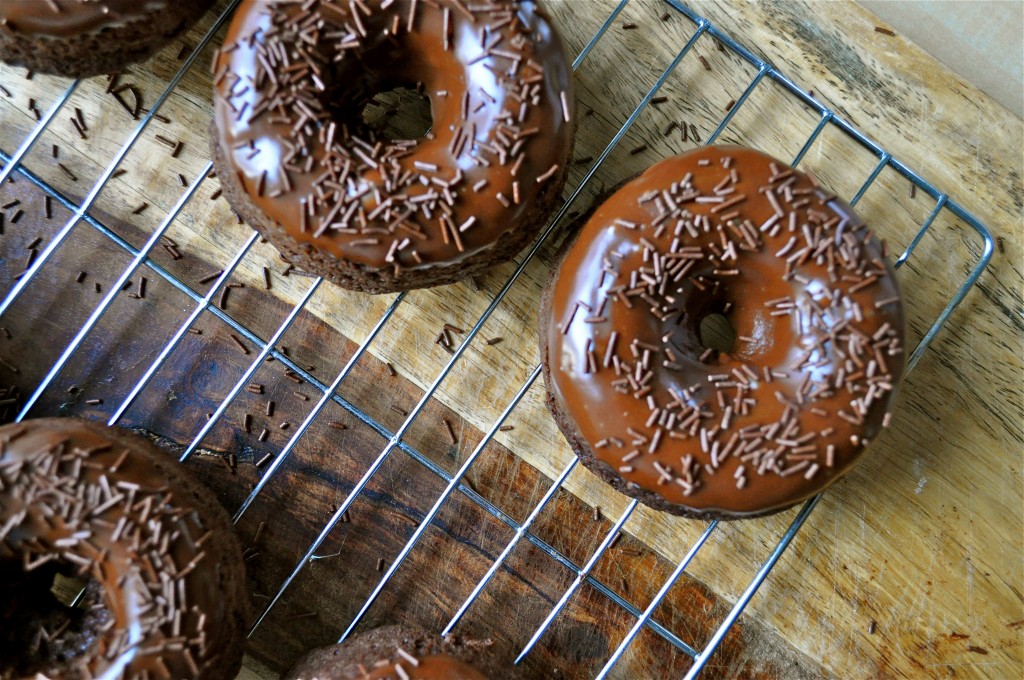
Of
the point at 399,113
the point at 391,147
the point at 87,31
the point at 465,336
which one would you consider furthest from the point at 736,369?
the point at 87,31

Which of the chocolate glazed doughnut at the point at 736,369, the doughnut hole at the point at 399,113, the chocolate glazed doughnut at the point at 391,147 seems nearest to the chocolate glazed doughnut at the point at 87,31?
the chocolate glazed doughnut at the point at 391,147

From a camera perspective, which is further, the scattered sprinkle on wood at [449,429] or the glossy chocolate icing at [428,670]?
the scattered sprinkle on wood at [449,429]

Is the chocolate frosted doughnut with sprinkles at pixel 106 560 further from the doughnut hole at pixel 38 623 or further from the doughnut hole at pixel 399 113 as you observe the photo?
the doughnut hole at pixel 399 113

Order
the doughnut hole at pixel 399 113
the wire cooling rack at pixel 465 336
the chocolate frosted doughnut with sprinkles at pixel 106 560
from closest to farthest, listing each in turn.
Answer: the chocolate frosted doughnut with sprinkles at pixel 106 560, the wire cooling rack at pixel 465 336, the doughnut hole at pixel 399 113

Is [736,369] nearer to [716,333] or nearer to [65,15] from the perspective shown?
[716,333]

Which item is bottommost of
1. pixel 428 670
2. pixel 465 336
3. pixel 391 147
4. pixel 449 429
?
pixel 428 670

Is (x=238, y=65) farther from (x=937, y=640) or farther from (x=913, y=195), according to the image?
(x=937, y=640)
